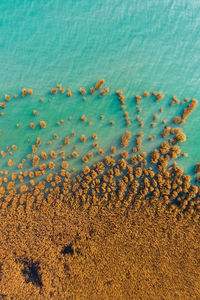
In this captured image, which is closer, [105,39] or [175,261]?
[175,261]

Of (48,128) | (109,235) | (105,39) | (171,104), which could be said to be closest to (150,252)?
A: (109,235)

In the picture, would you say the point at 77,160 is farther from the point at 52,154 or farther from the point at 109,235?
the point at 109,235

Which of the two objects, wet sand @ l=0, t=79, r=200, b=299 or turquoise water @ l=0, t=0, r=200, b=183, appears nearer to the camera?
wet sand @ l=0, t=79, r=200, b=299

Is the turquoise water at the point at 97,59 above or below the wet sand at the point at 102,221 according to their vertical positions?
above

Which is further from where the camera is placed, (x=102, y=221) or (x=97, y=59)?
(x=97, y=59)

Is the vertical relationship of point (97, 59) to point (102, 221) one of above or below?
above

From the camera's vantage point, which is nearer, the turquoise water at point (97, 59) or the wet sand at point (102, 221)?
the wet sand at point (102, 221)

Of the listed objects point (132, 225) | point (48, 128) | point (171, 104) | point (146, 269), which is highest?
point (171, 104)

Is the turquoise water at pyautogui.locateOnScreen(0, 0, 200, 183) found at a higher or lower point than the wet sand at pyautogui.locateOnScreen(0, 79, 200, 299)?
higher
